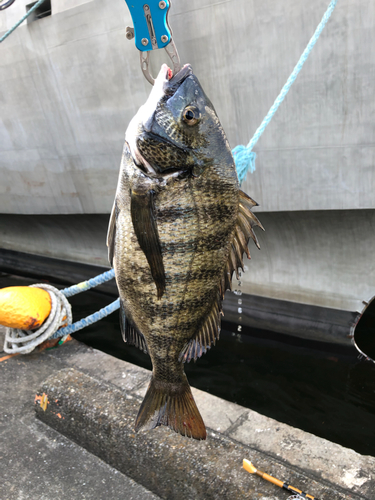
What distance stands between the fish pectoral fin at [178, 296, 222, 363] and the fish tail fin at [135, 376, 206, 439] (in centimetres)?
18

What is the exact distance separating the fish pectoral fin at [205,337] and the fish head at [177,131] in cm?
62

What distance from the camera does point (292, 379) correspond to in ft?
15.0

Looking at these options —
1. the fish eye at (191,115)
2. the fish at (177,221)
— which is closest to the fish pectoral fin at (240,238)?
the fish at (177,221)

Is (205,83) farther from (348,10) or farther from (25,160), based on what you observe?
(25,160)

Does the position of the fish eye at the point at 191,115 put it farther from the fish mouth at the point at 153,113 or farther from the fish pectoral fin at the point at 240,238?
the fish pectoral fin at the point at 240,238

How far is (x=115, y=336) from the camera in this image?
232 inches

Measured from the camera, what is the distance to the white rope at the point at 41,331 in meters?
3.76

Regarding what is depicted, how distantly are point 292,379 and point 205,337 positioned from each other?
340cm

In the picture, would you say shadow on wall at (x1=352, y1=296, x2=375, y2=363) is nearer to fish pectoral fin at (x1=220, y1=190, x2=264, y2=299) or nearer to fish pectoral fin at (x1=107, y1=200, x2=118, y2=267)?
fish pectoral fin at (x1=220, y1=190, x2=264, y2=299)

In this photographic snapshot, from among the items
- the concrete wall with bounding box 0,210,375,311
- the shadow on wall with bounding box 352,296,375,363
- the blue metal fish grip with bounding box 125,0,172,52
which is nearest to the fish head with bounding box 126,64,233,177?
the blue metal fish grip with bounding box 125,0,172,52

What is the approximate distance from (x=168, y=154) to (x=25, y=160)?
20.6 ft

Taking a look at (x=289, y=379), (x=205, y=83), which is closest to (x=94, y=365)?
(x=289, y=379)

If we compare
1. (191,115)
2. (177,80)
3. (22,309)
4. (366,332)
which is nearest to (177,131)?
(191,115)

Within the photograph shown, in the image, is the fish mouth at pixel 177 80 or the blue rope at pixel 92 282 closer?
the fish mouth at pixel 177 80
